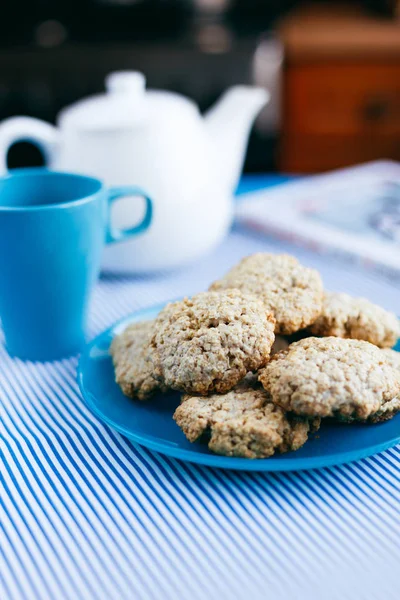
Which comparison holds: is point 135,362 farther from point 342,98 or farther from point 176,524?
point 342,98

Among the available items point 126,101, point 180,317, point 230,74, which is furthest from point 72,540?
point 230,74

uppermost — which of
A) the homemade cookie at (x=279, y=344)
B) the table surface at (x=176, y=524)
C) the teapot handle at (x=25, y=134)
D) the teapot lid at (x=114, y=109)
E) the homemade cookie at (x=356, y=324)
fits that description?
the teapot lid at (x=114, y=109)

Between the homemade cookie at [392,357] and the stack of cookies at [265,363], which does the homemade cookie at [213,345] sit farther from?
the homemade cookie at [392,357]

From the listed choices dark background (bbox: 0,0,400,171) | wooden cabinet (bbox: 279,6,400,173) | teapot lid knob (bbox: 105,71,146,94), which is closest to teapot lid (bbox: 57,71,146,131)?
teapot lid knob (bbox: 105,71,146,94)

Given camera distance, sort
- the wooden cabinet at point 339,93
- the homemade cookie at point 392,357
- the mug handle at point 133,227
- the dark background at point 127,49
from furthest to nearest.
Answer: the wooden cabinet at point 339,93
the dark background at point 127,49
the mug handle at point 133,227
the homemade cookie at point 392,357

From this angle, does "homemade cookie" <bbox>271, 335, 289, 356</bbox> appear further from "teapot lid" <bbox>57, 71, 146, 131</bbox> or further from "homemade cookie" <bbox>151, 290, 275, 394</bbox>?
"teapot lid" <bbox>57, 71, 146, 131</bbox>

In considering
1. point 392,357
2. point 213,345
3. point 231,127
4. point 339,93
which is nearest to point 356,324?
point 392,357

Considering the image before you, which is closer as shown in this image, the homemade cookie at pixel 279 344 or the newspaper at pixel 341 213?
the homemade cookie at pixel 279 344

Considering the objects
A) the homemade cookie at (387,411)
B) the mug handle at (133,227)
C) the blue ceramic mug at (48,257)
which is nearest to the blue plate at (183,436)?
the homemade cookie at (387,411)
